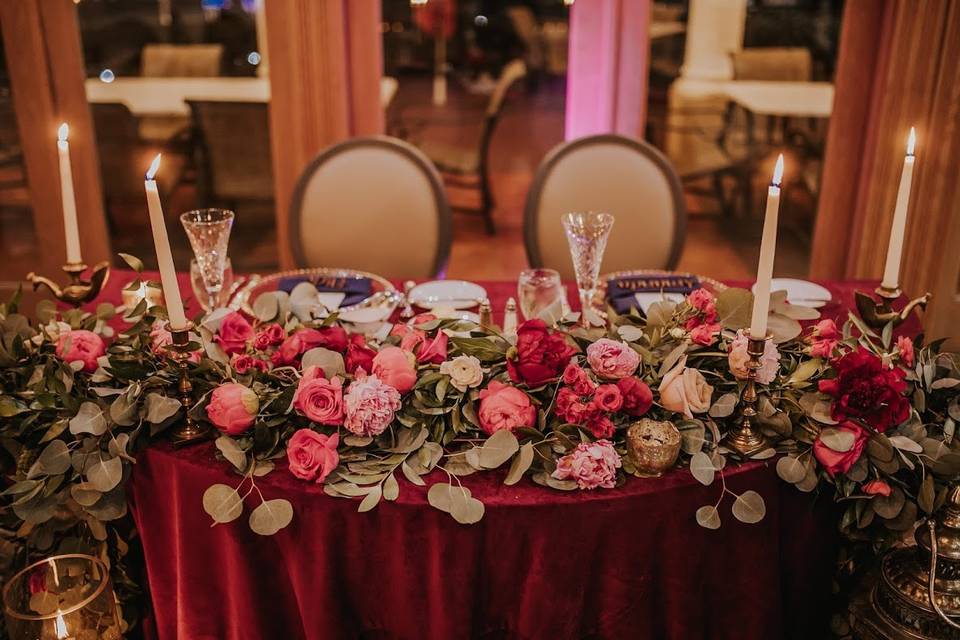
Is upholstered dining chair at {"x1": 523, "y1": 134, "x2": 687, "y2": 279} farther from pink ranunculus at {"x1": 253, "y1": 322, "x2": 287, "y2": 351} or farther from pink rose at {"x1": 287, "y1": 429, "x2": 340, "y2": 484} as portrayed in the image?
pink rose at {"x1": 287, "y1": 429, "x2": 340, "y2": 484}

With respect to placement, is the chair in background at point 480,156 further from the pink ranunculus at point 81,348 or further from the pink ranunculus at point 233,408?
the pink ranunculus at point 233,408

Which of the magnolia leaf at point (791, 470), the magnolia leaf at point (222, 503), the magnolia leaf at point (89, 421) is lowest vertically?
the magnolia leaf at point (222, 503)

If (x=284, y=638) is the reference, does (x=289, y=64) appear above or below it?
above

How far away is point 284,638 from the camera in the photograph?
4.41 feet

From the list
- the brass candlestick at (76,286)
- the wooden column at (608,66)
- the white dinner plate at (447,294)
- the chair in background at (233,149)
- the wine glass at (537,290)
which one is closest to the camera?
the brass candlestick at (76,286)

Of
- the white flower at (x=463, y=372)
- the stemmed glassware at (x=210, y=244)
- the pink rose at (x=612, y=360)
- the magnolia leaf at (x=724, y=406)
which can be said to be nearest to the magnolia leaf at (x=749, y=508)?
the magnolia leaf at (x=724, y=406)

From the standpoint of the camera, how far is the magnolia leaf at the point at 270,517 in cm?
116

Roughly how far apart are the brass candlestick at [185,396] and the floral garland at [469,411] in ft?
0.05

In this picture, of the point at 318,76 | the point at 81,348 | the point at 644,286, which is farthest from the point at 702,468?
the point at 318,76

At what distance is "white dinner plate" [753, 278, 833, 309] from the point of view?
181 centimetres

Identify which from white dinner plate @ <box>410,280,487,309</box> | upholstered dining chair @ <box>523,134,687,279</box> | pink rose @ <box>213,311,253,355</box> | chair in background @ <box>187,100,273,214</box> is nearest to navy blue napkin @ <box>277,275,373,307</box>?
white dinner plate @ <box>410,280,487,309</box>

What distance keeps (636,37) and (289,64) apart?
1261mm

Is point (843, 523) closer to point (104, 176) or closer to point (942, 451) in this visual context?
point (942, 451)

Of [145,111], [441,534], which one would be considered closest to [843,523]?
[441,534]
